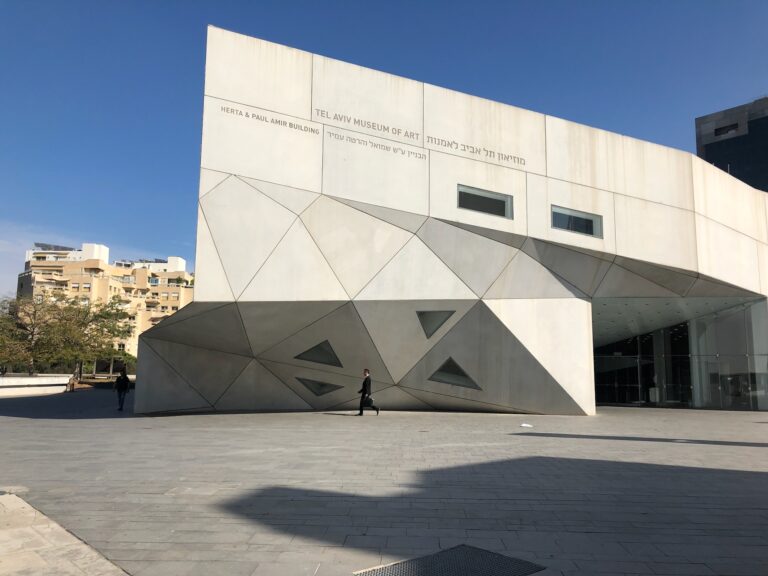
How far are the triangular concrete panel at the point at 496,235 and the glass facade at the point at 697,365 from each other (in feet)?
36.6

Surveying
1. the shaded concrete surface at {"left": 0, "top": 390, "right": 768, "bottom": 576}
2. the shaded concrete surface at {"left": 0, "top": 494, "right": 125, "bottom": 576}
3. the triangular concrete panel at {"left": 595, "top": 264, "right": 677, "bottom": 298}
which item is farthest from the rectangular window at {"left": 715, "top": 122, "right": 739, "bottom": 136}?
the shaded concrete surface at {"left": 0, "top": 494, "right": 125, "bottom": 576}

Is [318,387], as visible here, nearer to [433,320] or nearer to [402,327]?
[402,327]

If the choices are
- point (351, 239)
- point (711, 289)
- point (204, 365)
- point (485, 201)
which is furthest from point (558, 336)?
point (204, 365)

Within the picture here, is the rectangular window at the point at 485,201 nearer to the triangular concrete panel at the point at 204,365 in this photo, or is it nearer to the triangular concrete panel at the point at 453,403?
the triangular concrete panel at the point at 453,403

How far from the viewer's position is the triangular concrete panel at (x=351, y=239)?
603 inches

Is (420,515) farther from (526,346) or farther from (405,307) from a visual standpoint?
(526,346)

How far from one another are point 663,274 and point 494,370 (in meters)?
7.24

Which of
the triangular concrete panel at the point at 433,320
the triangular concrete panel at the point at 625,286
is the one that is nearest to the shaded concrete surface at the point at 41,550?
the triangular concrete panel at the point at 433,320

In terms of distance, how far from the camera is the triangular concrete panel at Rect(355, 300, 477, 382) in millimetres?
16109

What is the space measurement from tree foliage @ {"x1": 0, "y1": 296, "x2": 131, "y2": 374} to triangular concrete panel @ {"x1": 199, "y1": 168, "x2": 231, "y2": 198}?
3414cm

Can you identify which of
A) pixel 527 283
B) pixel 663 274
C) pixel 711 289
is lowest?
pixel 527 283

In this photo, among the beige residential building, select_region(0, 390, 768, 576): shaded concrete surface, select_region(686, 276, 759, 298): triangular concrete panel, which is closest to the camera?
select_region(0, 390, 768, 576): shaded concrete surface

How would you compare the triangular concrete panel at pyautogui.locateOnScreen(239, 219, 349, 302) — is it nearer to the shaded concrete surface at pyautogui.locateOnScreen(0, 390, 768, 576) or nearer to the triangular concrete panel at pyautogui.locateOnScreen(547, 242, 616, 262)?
the shaded concrete surface at pyautogui.locateOnScreen(0, 390, 768, 576)

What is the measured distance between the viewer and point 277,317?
606 inches
